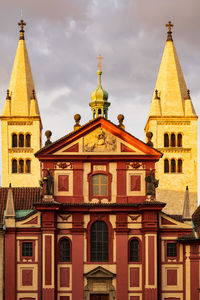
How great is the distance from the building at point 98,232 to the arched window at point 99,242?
2.3 inches

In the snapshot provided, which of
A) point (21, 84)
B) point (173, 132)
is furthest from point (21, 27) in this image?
point (173, 132)

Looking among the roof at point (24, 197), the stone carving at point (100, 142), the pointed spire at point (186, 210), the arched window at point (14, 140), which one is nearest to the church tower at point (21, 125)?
the arched window at point (14, 140)

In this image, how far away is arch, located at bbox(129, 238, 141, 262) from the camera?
52312 millimetres

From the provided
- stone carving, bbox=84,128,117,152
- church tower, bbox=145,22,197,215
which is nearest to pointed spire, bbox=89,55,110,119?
stone carving, bbox=84,128,117,152

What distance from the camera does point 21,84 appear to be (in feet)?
288

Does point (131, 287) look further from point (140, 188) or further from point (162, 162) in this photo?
point (162, 162)

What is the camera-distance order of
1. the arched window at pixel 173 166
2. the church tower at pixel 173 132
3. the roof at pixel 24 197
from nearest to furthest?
the roof at pixel 24 197
the church tower at pixel 173 132
the arched window at pixel 173 166

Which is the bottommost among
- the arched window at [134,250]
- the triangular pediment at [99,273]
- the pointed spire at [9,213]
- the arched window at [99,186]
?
the triangular pediment at [99,273]

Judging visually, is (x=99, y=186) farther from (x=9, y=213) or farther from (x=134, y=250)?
(x=9, y=213)

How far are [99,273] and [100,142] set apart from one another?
7820mm

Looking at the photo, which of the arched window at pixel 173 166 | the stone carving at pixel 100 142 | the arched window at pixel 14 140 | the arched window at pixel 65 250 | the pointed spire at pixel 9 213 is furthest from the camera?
the arched window at pixel 14 140

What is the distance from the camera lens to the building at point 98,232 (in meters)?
51.8

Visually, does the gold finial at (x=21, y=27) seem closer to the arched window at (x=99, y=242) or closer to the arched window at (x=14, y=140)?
the arched window at (x=14, y=140)

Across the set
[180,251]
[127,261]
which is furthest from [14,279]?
[180,251]
